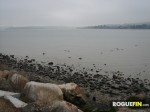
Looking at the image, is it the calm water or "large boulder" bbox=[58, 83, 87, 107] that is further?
the calm water

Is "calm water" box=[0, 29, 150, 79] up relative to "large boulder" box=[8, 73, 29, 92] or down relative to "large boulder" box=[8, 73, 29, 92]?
down

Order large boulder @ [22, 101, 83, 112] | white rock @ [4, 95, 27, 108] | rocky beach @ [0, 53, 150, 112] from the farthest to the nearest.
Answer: rocky beach @ [0, 53, 150, 112] → white rock @ [4, 95, 27, 108] → large boulder @ [22, 101, 83, 112]

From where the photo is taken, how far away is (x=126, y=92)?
2245cm

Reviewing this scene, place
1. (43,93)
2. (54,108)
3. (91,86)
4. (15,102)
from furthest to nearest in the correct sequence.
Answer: (91,86) → (43,93) → (15,102) → (54,108)

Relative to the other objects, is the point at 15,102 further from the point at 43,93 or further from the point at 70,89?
the point at 70,89

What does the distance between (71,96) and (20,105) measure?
4063 mm

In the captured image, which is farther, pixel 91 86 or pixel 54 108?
pixel 91 86

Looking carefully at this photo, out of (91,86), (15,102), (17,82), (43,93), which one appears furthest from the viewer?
(91,86)

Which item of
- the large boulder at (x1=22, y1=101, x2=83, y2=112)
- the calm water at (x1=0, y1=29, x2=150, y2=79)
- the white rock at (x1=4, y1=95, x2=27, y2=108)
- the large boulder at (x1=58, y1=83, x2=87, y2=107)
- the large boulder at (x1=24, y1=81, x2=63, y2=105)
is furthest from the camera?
the calm water at (x1=0, y1=29, x2=150, y2=79)

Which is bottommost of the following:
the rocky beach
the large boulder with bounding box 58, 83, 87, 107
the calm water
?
the calm water

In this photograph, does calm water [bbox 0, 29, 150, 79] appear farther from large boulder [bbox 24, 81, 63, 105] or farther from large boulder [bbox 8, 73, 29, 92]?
large boulder [bbox 24, 81, 63, 105]

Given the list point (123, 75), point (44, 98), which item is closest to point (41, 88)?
point (44, 98)

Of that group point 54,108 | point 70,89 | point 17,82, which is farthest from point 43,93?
point 17,82

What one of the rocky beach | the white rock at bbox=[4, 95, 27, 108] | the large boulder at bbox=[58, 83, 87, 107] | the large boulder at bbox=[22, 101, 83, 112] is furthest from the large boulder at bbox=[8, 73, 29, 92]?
the large boulder at bbox=[22, 101, 83, 112]
